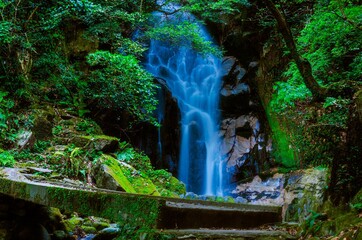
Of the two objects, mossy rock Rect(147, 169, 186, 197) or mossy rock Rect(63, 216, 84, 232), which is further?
mossy rock Rect(147, 169, 186, 197)

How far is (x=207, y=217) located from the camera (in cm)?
357

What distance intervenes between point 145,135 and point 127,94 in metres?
4.28

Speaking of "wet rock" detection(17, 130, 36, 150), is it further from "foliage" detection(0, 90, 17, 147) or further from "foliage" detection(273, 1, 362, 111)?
"foliage" detection(273, 1, 362, 111)

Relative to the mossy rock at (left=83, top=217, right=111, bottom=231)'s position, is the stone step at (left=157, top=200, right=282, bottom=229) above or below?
above

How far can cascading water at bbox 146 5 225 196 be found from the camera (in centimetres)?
1530

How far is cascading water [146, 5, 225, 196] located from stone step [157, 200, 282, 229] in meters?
10.7

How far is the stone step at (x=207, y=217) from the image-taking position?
10.2ft

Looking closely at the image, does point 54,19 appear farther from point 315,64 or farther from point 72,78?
point 315,64

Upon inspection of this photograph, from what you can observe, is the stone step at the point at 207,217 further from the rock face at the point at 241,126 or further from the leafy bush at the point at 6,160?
the rock face at the point at 241,126

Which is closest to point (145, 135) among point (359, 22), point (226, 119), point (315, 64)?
point (226, 119)

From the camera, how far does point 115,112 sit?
1337 centimetres

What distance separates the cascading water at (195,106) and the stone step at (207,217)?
423 inches

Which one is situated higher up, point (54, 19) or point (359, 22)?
point (54, 19)

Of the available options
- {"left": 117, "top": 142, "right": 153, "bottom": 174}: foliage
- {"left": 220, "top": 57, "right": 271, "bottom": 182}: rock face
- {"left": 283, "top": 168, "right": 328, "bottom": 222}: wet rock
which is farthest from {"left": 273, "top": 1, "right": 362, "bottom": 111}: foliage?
{"left": 220, "top": 57, "right": 271, "bottom": 182}: rock face
